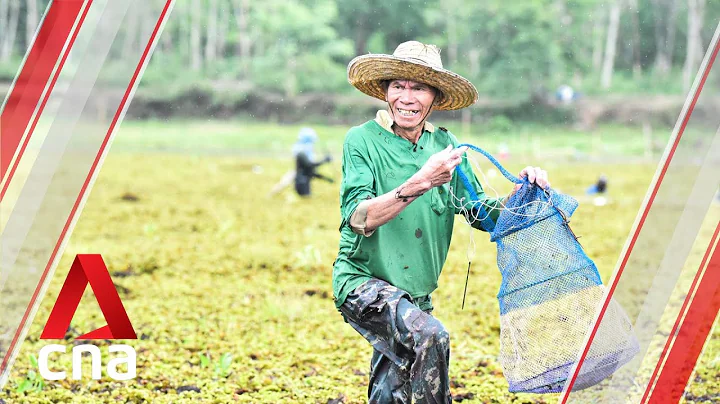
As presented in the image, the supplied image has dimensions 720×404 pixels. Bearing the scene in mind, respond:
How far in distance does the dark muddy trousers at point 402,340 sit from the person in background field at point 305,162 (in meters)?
9.27

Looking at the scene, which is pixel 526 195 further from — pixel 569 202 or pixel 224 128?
pixel 224 128

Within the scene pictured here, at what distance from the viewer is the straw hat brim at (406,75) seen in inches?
141

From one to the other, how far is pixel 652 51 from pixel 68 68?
86.6 feet

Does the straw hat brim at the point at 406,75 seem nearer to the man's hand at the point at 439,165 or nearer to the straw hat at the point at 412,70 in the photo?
the straw hat at the point at 412,70

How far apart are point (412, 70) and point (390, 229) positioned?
65cm

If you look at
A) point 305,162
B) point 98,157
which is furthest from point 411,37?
point 98,157

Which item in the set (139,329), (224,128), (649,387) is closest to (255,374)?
(139,329)

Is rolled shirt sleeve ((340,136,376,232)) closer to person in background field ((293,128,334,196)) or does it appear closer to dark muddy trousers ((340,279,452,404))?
dark muddy trousers ((340,279,452,404))

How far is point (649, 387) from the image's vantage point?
5.24 m

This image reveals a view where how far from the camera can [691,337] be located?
6.37m

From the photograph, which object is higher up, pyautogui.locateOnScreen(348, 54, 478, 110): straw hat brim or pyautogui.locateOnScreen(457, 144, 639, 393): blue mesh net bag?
pyautogui.locateOnScreen(348, 54, 478, 110): straw hat brim

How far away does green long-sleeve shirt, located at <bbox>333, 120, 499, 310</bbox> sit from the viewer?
3.60 metres

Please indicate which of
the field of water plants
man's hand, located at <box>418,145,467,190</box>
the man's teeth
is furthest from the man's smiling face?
the field of water plants

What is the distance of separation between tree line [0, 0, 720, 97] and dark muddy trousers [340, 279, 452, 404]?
94.7ft
